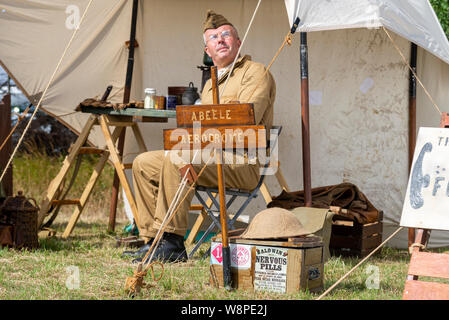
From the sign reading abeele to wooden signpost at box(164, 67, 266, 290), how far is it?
0.72m

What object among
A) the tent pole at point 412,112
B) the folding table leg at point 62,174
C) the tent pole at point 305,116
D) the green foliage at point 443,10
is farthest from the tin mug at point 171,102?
the green foliage at point 443,10

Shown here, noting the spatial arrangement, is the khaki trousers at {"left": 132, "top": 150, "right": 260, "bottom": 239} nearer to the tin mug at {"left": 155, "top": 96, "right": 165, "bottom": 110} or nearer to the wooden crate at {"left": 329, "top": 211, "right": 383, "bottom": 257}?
the tin mug at {"left": 155, "top": 96, "right": 165, "bottom": 110}

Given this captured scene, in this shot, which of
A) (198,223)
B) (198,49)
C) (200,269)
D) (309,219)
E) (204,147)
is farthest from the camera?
(198,49)

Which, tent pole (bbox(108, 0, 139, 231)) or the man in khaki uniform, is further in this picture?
tent pole (bbox(108, 0, 139, 231))

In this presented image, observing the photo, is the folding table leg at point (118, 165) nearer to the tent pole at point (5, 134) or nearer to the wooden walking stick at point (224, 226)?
the tent pole at point (5, 134)

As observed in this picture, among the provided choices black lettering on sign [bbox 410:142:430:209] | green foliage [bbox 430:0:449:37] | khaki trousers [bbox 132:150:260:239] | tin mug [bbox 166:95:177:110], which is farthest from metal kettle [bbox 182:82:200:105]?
green foliage [bbox 430:0:449:37]

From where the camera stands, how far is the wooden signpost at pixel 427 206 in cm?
275

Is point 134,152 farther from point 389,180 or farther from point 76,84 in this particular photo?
point 389,180

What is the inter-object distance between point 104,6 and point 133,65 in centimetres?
52

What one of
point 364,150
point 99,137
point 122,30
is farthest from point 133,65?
point 364,150

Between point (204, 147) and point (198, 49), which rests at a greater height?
point (198, 49)

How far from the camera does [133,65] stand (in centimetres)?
544

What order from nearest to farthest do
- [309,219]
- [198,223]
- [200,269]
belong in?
[200,269]
[309,219]
[198,223]

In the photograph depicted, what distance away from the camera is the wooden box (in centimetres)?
296
